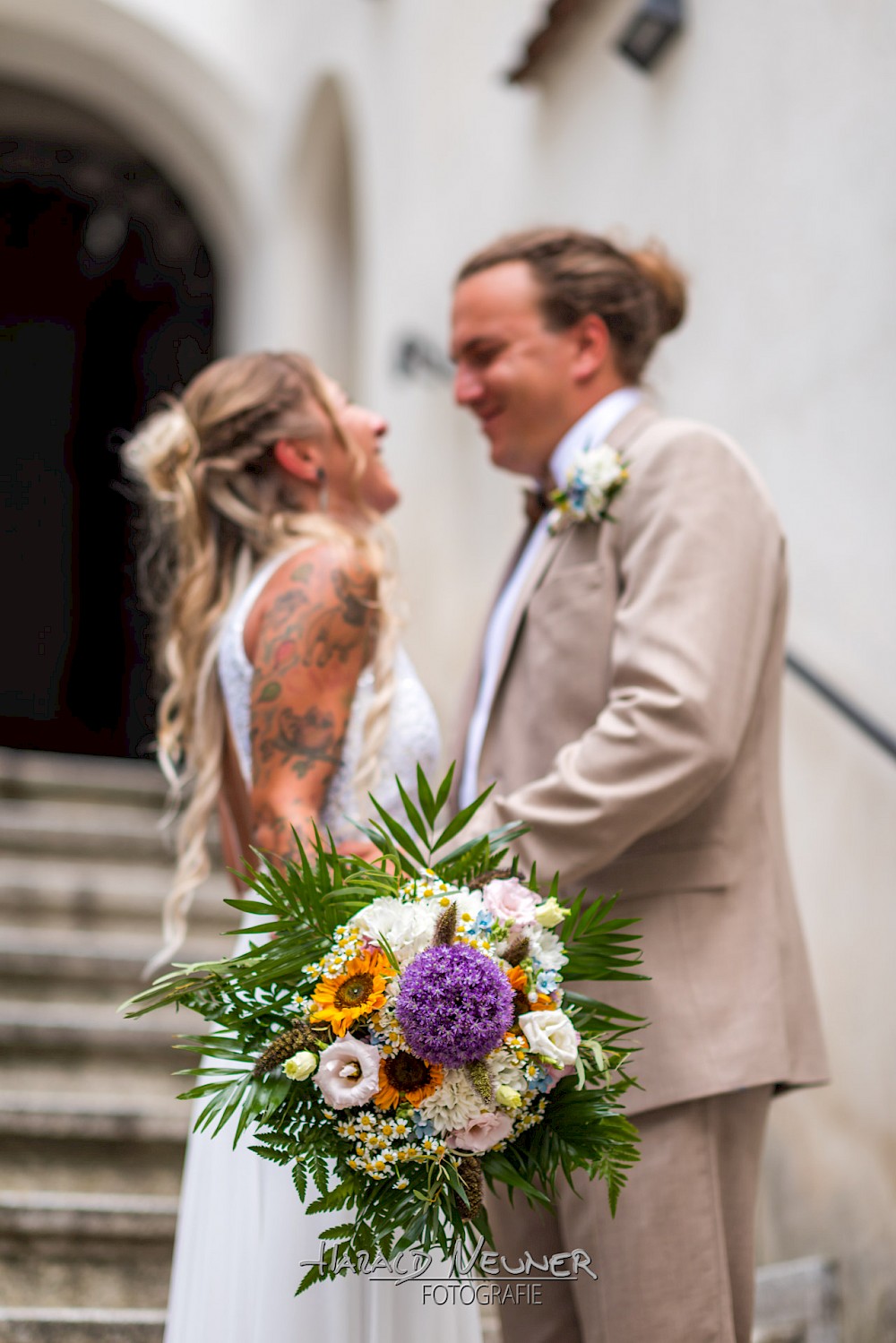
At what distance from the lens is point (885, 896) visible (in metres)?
2.81

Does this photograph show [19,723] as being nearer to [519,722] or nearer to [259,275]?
[259,275]

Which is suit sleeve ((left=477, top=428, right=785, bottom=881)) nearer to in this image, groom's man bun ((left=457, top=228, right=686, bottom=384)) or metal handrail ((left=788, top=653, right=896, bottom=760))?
groom's man bun ((left=457, top=228, right=686, bottom=384))

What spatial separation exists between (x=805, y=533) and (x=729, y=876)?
135 centimetres

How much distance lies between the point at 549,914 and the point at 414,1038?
0.21m

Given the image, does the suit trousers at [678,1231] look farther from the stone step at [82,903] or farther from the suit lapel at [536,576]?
the stone step at [82,903]

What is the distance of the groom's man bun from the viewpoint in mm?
2451

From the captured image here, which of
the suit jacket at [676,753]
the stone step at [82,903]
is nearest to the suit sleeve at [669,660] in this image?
the suit jacket at [676,753]

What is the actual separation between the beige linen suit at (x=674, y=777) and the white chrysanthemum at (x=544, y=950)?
342 millimetres

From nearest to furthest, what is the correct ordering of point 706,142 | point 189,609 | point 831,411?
point 189,609, point 831,411, point 706,142

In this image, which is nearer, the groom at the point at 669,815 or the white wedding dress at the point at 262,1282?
the white wedding dress at the point at 262,1282

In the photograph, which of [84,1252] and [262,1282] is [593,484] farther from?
[84,1252]

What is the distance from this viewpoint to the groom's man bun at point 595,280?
8.04ft

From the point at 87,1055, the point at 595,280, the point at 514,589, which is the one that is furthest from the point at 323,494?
the point at 87,1055

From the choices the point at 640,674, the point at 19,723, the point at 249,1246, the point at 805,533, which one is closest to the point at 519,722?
the point at 640,674
